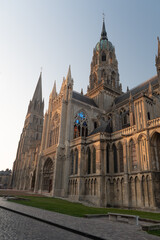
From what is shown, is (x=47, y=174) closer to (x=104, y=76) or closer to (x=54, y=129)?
(x=54, y=129)

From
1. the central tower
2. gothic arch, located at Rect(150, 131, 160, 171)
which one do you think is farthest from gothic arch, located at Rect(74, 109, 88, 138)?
gothic arch, located at Rect(150, 131, 160, 171)

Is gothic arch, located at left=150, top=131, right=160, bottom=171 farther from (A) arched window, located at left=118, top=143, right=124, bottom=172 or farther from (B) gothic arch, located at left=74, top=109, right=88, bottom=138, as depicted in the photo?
(B) gothic arch, located at left=74, top=109, right=88, bottom=138

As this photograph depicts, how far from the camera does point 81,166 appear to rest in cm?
2792

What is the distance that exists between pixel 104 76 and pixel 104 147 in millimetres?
26777

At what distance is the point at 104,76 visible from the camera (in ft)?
156

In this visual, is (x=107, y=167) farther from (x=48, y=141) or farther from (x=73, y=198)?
(x=48, y=141)

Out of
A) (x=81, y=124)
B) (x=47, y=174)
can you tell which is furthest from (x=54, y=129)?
(x=47, y=174)

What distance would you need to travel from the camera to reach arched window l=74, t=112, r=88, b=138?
3514cm

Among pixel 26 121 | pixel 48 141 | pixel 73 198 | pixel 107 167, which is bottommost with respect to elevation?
pixel 73 198

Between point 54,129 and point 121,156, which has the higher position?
point 54,129

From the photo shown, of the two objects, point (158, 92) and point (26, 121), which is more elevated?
point (26, 121)

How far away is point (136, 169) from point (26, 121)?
64.5 m

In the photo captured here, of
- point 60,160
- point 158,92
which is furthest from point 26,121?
point 158,92

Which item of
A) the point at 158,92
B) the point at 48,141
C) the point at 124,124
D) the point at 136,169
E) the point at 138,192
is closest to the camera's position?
the point at 138,192
